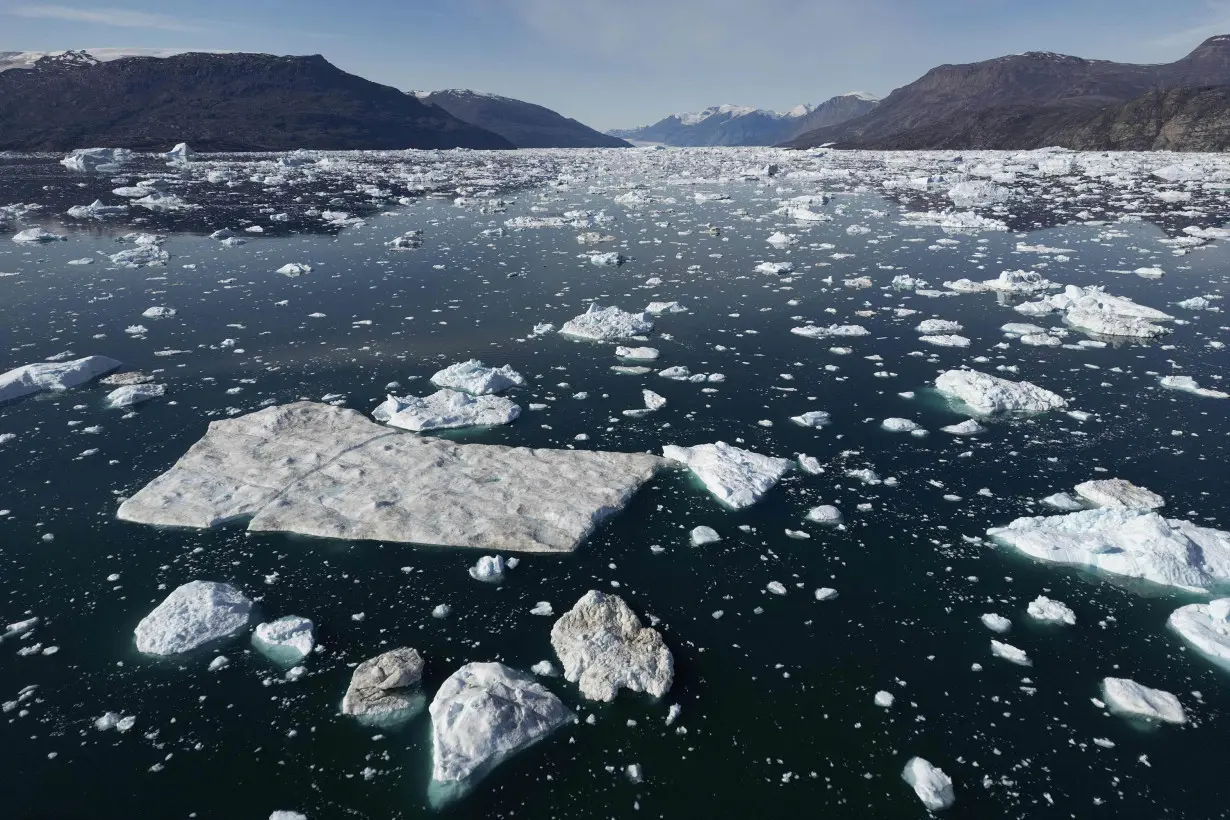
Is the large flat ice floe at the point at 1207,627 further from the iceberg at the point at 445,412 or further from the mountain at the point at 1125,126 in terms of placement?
the mountain at the point at 1125,126

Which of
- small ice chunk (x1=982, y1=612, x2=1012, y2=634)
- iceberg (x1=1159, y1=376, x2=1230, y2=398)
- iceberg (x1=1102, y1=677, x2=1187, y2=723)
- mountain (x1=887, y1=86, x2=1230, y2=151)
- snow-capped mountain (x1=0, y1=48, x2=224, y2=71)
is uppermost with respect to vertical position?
snow-capped mountain (x1=0, y1=48, x2=224, y2=71)

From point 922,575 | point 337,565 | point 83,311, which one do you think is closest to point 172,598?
point 337,565

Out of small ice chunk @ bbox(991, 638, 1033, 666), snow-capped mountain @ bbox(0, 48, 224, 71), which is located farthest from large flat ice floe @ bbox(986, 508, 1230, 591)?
snow-capped mountain @ bbox(0, 48, 224, 71)

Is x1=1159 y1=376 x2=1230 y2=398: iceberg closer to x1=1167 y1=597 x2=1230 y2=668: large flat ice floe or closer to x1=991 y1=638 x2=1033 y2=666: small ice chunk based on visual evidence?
x1=1167 y1=597 x2=1230 y2=668: large flat ice floe

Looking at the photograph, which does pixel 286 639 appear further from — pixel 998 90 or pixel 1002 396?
pixel 998 90

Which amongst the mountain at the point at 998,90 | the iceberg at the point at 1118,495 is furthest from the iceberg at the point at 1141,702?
the mountain at the point at 998,90

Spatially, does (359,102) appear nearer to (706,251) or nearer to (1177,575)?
(706,251)
